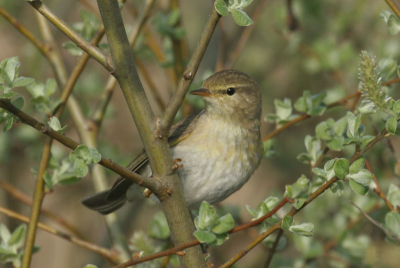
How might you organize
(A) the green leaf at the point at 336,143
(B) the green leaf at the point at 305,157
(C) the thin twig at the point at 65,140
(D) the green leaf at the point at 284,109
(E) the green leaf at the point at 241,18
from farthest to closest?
(D) the green leaf at the point at 284,109, (B) the green leaf at the point at 305,157, (A) the green leaf at the point at 336,143, (E) the green leaf at the point at 241,18, (C) the thin twig at the point at 65,140

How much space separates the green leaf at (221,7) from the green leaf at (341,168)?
0.67m

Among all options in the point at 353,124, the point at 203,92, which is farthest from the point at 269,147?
the point at 353,124

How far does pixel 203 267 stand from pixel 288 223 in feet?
1.30

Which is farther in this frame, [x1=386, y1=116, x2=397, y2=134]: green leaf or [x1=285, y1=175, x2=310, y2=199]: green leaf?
[x1=285, y1=175, x2=310, y2=199]: green leaf

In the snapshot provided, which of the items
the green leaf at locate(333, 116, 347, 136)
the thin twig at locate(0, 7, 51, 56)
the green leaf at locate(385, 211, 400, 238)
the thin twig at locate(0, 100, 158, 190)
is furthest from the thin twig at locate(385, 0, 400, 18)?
the thin twig at locate(0, 7, 51, 56)

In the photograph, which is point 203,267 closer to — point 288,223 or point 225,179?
point 288,223

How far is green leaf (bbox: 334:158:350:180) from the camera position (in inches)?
76.3

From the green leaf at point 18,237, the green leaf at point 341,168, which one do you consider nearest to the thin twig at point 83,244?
the green leaf at point 18,237

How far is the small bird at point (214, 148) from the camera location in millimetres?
2982

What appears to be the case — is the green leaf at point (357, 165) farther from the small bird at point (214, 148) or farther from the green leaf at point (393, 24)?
the small bird at point (214, 148)

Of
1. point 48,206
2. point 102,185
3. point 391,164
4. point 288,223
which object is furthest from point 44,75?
point 288,223

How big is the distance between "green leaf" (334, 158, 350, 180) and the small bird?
1.11 meters

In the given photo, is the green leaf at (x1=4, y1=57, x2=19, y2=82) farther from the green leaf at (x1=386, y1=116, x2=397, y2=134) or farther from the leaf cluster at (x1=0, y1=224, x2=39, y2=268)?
the green leaf at (x1=386, y1=116, x2=397, y2=134)

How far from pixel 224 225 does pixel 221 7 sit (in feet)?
2.52
